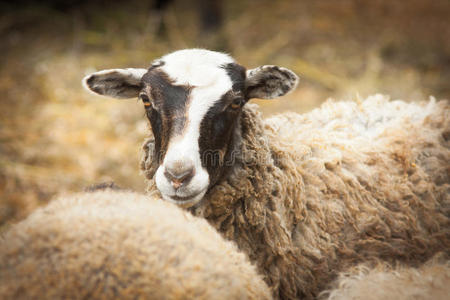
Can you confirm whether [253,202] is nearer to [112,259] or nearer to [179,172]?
[179,172]

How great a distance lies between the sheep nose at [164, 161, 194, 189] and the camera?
7.84 feet

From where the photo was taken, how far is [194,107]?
2.59 metres

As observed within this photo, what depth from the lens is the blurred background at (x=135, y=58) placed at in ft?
19.5

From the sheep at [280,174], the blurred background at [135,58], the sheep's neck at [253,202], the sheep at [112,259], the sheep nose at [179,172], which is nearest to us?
the sheep at [112,259]

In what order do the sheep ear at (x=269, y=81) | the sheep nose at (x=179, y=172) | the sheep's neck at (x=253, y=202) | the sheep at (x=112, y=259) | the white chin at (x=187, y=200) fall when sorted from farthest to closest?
the sheep ear at (x=269, y=81) < the sheep's neck at (x=253, y=202) < the white chin at (x=187, y=200) < the sheep nose at (x=179, y=172) < the sheep at (x=112, y=259)

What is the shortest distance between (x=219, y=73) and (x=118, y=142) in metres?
4.04

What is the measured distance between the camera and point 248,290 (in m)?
1.69

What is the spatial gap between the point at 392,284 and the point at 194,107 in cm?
140

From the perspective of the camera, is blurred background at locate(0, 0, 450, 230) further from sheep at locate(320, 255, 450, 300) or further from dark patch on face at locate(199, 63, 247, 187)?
sheep at locate(320, 255, 450, 300)

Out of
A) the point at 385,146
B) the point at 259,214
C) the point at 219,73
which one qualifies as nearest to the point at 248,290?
the point at 259,214

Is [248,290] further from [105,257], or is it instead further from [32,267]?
[32,267]

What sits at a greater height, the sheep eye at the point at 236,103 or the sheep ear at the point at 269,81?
the sheep ear at the point at 269,81

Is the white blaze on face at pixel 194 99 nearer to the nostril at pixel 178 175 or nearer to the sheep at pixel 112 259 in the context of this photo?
the nostril at pixel 178 175

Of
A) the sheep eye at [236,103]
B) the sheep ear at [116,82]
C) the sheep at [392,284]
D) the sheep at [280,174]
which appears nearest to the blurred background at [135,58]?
the sheep ear at [116,82]
